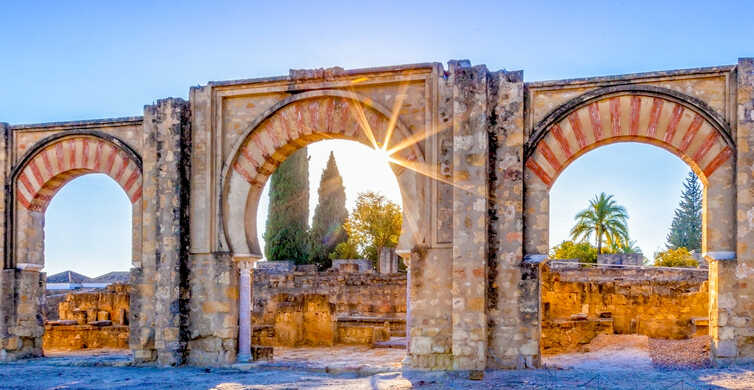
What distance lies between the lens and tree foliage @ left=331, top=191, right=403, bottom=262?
2970 cm

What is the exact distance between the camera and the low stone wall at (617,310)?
405 inches

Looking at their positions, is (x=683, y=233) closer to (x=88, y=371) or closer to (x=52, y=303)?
(x=52, y=303)

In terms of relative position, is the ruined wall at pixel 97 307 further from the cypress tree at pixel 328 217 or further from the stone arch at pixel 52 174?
the cypress tree at pixel 328 217

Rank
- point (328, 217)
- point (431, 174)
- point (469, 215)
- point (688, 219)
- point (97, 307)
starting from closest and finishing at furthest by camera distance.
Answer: point (469, 215)
point (431, 174)
point (97, 307)
point (328, 217)
point (688, 219)

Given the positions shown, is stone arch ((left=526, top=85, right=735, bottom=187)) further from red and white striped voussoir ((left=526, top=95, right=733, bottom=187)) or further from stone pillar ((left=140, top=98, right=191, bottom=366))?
stone pillar ((left=140, top=98, right=191, bottom=366))

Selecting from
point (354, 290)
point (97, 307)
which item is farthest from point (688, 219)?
point (97, 307)

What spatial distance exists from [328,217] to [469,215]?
22.5 metres

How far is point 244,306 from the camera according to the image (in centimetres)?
862

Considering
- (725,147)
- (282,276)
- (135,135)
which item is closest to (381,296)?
(282,276)

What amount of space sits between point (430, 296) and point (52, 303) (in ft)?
40.0

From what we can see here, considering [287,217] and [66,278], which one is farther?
[287,217]

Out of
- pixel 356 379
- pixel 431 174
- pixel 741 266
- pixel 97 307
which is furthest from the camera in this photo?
pixel 97 307

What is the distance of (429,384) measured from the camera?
6.88m

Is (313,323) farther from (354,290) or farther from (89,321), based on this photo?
(354,290)
